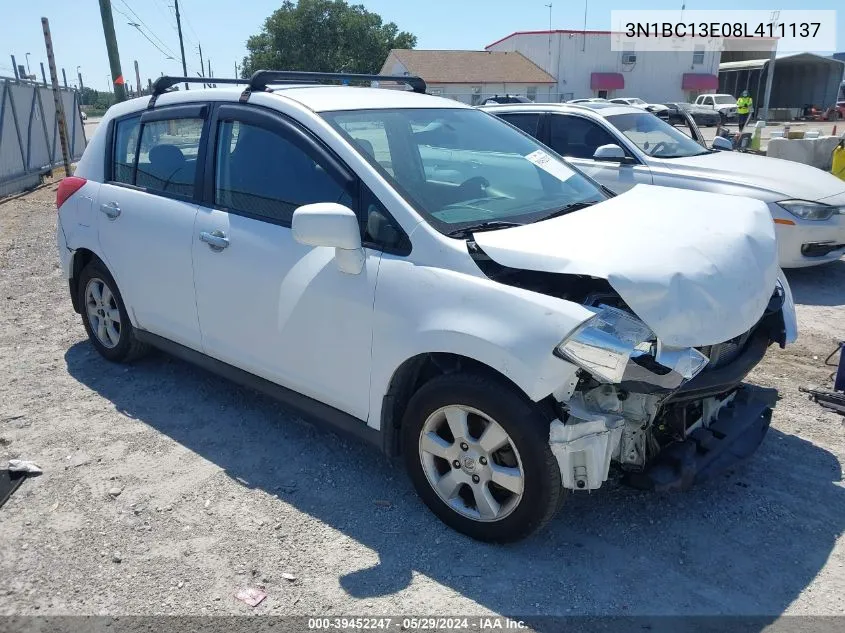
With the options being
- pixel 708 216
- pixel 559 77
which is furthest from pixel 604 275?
pixel 559 77

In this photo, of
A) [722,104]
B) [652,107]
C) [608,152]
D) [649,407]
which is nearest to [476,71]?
[722,104]

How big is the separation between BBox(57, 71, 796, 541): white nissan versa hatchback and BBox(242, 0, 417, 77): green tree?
61.0 metres

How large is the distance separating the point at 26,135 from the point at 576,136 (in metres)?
12.8

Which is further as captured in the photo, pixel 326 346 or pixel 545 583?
pixel 326 346

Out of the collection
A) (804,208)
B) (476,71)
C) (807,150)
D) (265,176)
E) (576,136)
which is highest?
(476,71)

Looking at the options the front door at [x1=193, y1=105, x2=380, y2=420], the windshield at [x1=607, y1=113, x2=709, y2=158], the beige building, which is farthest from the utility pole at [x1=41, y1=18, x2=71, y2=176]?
the beige building

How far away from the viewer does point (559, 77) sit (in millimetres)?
55562

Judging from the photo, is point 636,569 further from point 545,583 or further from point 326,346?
point 326,346

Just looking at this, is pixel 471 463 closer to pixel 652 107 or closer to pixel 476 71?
pixel 652 107

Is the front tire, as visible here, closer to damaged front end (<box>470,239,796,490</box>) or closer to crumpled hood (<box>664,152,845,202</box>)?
damaged front end (<box>470,239,796,490</box>)

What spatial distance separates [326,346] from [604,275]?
1.38m

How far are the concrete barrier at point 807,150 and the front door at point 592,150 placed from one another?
803 centimetres

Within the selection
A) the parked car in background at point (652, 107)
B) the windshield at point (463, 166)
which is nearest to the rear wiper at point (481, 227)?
the windshield at point (463, 166)

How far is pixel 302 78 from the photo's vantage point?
4250 millimetres
